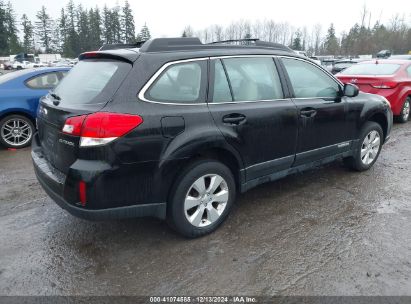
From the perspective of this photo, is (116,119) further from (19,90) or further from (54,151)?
(19,90)

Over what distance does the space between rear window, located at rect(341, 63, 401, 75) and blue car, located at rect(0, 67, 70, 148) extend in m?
7.07

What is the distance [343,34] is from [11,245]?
74.1m

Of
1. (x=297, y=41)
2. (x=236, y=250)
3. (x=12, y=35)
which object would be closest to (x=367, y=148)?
(x=236, y=250)

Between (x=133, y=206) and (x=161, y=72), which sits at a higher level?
(x=161, y=72)

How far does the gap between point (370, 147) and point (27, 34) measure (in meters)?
107

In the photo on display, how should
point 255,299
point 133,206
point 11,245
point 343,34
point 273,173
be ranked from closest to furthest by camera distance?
1. point 255,299
2. point 133,206
3. point 11,245
4. point 273,173
5. point 343,34

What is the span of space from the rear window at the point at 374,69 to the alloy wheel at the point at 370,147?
13.3ft

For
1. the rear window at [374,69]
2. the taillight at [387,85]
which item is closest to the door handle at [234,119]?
the taillight at [387,85]

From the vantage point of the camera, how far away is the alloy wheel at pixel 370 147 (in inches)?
197

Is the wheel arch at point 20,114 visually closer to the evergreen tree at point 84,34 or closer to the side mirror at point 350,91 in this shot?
the side mirror at point 350,91

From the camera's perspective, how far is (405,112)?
8727mm

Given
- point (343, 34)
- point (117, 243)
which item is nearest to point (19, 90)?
point (117, 243)

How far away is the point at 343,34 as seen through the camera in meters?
67.6

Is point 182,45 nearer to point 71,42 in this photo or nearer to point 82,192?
point 82,192
